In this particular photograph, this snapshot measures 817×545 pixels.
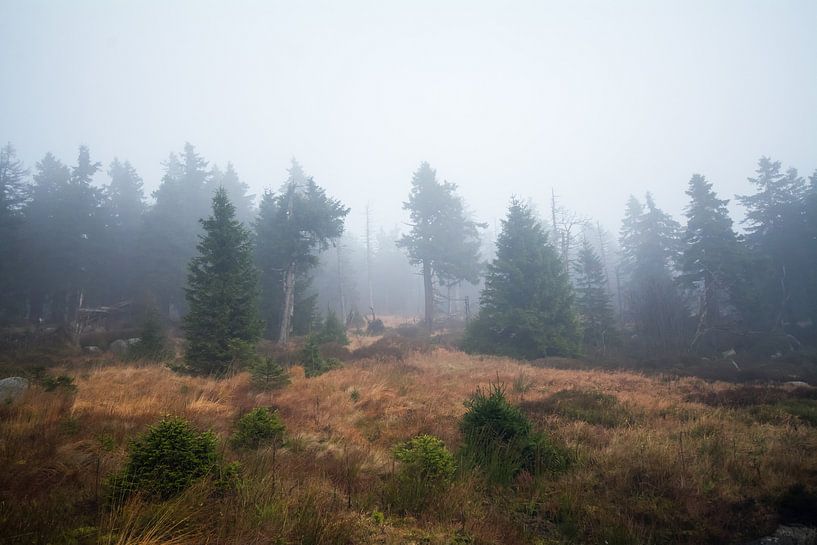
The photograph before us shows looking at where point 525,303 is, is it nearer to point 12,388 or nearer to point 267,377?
point 267,377

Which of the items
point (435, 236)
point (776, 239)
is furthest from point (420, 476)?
point (776, 239)

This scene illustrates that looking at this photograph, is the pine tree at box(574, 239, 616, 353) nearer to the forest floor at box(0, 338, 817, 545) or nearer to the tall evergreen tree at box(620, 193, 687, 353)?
the tall evergreen tree at box(620, 193, 687, 353)

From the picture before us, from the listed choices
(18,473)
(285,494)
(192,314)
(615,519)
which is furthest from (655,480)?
(192,314)

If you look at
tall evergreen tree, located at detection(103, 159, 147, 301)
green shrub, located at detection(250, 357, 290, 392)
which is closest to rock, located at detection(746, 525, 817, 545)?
green shrub, located at detection(250, 357, 290, 392)

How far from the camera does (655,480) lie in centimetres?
504

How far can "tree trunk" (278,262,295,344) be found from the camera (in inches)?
914

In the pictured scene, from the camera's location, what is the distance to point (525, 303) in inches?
855

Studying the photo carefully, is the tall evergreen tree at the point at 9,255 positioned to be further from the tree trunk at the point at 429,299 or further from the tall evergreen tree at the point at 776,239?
the tall evergreen tree at the point at 776,239

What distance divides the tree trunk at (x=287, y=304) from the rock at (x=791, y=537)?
877 inches

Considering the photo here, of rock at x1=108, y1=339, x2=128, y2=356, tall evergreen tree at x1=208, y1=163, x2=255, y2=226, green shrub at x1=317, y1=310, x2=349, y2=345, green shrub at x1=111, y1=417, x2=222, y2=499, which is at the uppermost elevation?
tall evergreen tree at x1=208, y1=163, x2=255, y2=226

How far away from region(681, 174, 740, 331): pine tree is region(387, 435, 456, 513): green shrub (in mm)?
29191

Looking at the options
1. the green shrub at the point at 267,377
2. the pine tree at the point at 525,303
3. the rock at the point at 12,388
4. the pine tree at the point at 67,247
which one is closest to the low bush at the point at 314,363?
the green shrub at the point at 267,377

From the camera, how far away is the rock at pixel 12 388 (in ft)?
23.3

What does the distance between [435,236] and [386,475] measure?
2903 cm
